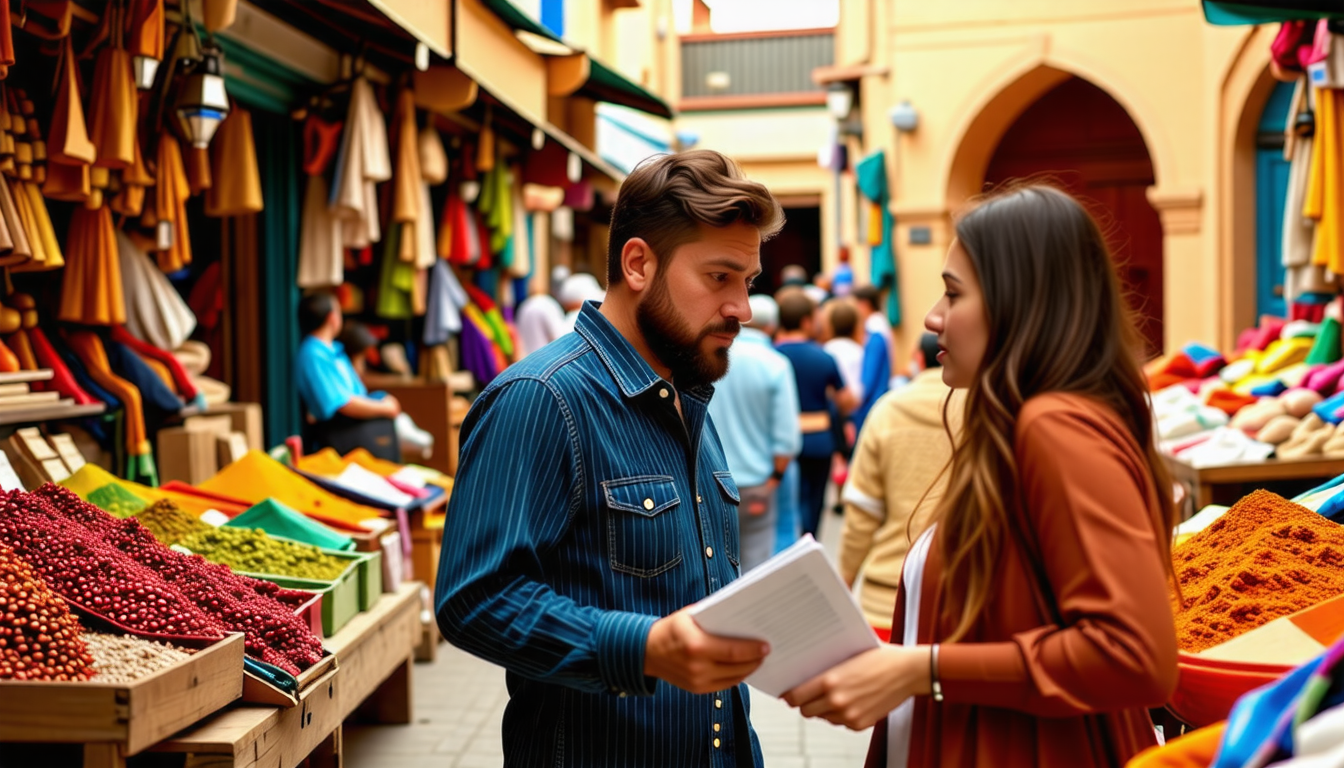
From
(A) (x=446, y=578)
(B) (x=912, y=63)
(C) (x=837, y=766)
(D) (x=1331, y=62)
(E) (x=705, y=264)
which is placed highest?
(B) (x=912, y=63)

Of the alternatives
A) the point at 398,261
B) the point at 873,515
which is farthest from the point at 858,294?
the point at 873,515

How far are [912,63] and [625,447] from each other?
1293 cm

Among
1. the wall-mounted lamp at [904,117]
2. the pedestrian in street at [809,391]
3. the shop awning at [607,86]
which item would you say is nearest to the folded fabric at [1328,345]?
the pedestrian in street at [809,391]

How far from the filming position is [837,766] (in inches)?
206

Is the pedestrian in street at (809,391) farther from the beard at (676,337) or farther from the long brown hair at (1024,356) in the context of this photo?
the long brown hair at (1024,356)

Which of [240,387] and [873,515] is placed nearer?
[873,515]

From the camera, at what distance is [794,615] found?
6.02 feet

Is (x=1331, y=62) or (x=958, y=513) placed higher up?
(x=1331, y=62)

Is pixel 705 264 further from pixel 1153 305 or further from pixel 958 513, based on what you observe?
pixel 1153 305

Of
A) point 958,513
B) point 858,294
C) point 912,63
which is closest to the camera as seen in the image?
point 958,513

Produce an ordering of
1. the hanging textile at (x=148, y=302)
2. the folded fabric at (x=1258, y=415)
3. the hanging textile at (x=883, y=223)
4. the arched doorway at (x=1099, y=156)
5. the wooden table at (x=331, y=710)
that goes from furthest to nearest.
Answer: the arched doorway at (x=1099, y=156), the hanging textile at (x=883, y=223), the folded fabric at (x=1258, y=415), the hanging textile at (x=148, y=302), the wooden table at (x=331, y=710)

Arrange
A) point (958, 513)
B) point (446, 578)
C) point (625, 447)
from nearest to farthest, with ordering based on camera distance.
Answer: point (958, 513), point (446, 578), point (625, 447)

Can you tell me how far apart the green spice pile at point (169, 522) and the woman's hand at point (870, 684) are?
9.21ft

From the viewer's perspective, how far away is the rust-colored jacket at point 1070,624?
5.59 feet
